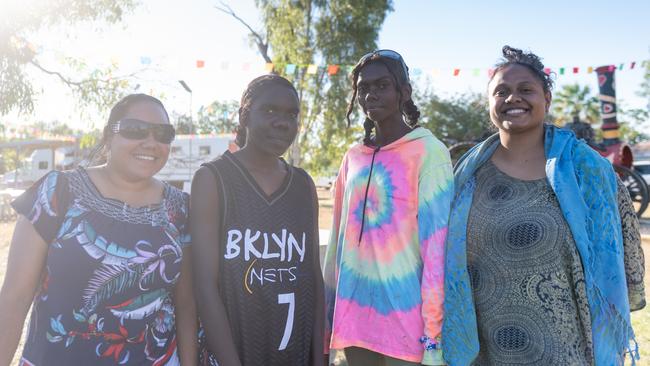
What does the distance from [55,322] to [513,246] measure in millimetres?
1647

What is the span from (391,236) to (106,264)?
107 cm

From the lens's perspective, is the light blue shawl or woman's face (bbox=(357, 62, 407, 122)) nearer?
the light blue shawl

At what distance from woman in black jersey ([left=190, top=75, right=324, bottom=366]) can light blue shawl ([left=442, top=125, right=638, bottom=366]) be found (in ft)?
1.77

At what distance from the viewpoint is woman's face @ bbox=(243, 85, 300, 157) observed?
186 cm

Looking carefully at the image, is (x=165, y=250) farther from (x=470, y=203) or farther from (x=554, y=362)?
(x=554, y=362)

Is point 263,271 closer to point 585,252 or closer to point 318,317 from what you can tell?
point 318,317

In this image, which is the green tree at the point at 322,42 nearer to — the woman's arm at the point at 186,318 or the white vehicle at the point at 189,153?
the white vehicle at the point at 189,153

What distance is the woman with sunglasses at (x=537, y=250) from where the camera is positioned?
1.83 meters

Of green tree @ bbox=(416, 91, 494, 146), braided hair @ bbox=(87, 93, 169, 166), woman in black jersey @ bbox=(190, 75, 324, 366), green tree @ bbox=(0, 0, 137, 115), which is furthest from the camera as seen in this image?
green tree @ bbox=(416, 91, 494, 146)

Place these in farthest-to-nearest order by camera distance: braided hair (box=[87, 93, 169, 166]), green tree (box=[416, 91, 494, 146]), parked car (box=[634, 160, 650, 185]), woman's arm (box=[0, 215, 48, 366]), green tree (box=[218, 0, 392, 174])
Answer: green tree (box=[416, 91, 494, 146])
parked car (box=[634, 160, 650, 185])
green tree (box=[218, 0, 392, 174])
braided hair (box=[87, 93, 169, 166])
woman's arm (box=[0, 215, 48, 366])

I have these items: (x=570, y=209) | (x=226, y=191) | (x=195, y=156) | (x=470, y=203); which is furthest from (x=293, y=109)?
(x=195, y=156)

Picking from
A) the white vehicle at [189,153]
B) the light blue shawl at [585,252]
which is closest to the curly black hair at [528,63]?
the light blue shawl at [585,252]

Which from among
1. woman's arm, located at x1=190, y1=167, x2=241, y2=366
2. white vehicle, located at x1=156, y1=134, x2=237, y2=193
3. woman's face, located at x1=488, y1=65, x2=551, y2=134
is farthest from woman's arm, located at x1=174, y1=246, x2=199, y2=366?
white vehicle, located at x1=156, y1=134, x2=237, y2=193

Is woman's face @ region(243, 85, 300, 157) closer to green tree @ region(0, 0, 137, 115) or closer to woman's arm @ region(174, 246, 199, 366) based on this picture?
woman's arm @ region(174, 246, 199, 366)
